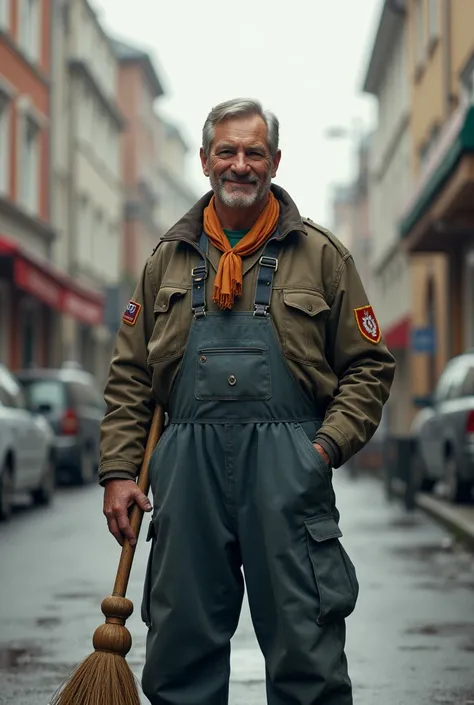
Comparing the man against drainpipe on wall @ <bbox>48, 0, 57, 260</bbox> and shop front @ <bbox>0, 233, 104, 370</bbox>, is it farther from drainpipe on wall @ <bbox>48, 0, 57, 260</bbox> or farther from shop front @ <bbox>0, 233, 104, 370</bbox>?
drainpipe on wall @ <bbox>48, 0, 57, 260</bbox>

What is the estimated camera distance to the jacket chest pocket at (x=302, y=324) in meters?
4.22

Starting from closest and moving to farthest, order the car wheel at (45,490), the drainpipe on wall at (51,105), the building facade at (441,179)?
1. the car wheel at (45,490)
2. the building facade at (441,179)
3. the drainpipe on wall at (51,105)

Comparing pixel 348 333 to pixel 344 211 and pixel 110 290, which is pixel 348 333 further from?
pixel 344 211

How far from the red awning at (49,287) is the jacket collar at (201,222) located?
69.5ft

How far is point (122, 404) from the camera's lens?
4.40m

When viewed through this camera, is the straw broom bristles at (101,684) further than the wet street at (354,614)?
No

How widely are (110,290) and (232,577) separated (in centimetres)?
3304

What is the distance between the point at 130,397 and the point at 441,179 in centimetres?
1523

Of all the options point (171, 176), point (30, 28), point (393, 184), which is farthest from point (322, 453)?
point (171, 176)

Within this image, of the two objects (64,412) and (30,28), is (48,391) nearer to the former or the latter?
(64,412)

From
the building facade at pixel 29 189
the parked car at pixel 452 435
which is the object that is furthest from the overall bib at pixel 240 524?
the building facade at pixel 29 189

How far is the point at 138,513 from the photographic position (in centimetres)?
431

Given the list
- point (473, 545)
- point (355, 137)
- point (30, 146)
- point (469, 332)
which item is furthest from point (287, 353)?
point (355, 137)

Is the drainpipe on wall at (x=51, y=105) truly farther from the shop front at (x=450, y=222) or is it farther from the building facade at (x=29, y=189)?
the shop front at (x=450, y=222)
